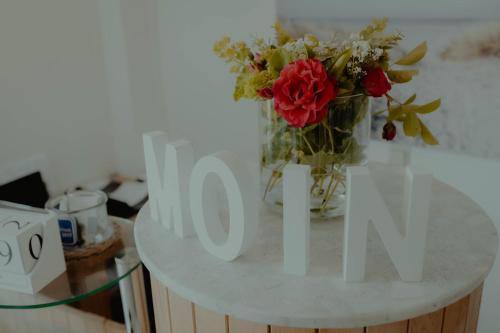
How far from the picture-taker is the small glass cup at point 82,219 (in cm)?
138

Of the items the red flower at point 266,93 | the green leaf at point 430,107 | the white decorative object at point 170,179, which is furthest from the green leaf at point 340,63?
the white decorative object at point 170,179

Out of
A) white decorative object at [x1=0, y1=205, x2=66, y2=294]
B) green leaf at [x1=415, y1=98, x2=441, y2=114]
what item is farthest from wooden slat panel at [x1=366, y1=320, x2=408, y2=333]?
white decorative object at [x1=0, y1=205, x2=66, y2=294]

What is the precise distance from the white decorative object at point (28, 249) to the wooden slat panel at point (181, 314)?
427mm

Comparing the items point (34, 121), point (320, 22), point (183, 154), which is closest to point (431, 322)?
point (183, 154)

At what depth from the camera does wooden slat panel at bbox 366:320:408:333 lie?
2.83 feet

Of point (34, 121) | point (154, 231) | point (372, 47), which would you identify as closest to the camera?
point (372, 47)

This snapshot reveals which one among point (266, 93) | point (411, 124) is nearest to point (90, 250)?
point (266, 93)

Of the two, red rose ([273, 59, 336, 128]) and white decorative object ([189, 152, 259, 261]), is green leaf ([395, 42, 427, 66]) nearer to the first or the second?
red rose ([273, 59, 336, 128])

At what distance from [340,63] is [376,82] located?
9 centimetres

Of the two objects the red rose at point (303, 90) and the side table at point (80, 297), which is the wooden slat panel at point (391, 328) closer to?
the red rose at point (303, 90)

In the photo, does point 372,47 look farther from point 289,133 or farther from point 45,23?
point 45,23

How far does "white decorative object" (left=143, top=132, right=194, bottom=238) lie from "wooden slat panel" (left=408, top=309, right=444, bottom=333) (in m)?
0.51

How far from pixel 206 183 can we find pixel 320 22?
114 cm

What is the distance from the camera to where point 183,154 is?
1037 millimetres
